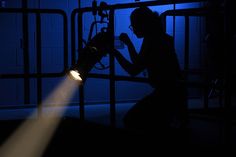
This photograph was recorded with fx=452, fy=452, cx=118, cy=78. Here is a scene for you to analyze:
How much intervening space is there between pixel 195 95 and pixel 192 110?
1682mm

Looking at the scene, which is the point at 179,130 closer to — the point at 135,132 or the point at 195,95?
the point at 135,132

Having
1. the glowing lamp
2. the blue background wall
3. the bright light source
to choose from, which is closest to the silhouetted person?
the glowing lamp

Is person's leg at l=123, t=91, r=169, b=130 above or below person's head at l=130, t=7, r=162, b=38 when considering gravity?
below

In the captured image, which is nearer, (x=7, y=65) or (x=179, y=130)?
(x=179, y=130)

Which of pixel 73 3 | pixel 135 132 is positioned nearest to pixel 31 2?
pixel 73 3

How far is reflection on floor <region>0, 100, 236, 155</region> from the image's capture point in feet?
13.2

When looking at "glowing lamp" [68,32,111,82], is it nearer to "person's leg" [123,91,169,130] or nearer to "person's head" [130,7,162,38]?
"person's head" [130,7,162,38]

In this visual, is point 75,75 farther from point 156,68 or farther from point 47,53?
point 47,53

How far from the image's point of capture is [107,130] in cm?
446

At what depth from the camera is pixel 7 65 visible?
657 cm

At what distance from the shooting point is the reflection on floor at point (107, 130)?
4.02 m

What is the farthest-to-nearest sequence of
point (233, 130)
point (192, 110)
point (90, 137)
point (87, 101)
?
point (87, 101) < point (192, 110) < point (233, 130) < point (90, 137)

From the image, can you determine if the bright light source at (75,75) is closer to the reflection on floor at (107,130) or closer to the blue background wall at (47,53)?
the reflection on floor at (107,130)

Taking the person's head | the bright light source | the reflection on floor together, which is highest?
the person's head
